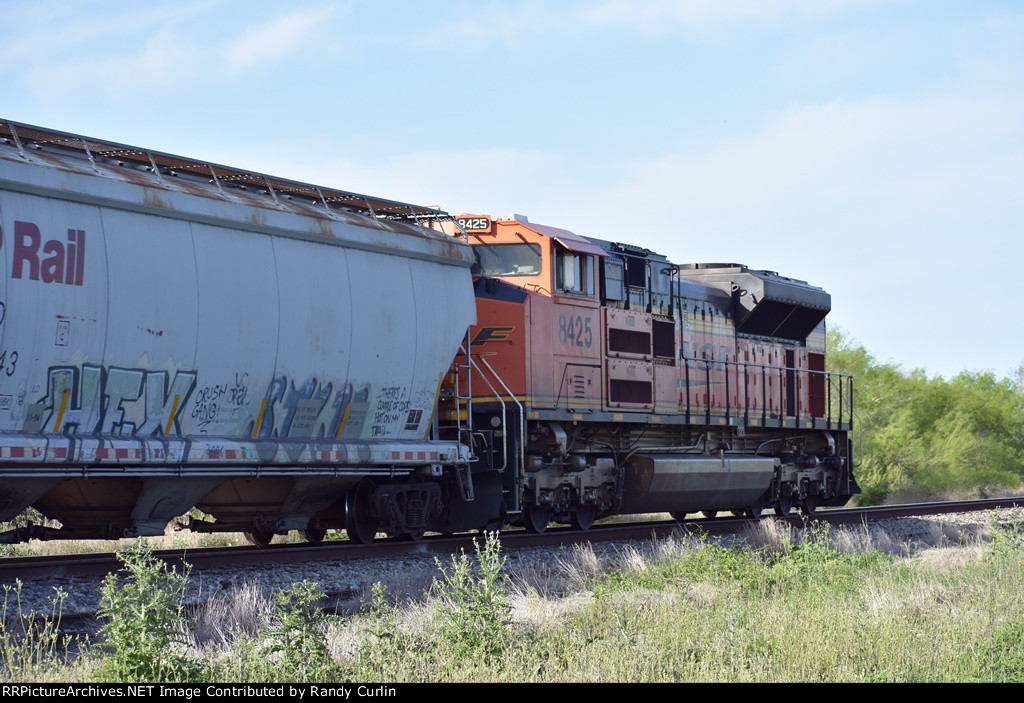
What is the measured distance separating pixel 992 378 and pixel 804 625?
48906 mm

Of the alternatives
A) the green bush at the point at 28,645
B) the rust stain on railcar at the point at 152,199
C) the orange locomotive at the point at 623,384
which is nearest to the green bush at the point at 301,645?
the green bush at the point at 28,645

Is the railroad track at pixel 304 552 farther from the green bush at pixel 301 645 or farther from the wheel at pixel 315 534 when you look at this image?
the green bush at pixel 301 645

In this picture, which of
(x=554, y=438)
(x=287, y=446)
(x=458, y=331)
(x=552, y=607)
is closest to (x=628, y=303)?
(x=554, y=438)

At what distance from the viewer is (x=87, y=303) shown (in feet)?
36.6

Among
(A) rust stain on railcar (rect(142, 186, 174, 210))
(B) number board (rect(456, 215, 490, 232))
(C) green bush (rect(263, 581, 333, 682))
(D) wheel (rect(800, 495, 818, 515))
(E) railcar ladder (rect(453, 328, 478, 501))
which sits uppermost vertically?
(B) number board (rect(456, 215, 490, 232))

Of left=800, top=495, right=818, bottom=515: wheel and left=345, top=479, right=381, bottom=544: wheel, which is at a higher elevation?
left=345, top=479, right=381, bottom=544: wheel

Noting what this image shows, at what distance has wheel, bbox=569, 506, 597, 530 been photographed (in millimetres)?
18719

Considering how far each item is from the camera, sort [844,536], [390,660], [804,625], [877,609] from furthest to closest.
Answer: [844,536]
[877,609]
[804,625]
[390,660]

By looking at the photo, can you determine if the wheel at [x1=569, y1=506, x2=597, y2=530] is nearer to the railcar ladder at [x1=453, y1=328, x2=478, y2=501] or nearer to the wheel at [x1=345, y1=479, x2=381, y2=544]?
the railcar ladder at [x1=453, y1=328, x2=478, y2=501]

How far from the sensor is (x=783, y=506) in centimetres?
2355

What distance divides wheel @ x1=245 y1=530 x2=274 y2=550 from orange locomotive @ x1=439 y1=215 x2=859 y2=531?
2907 millimetres

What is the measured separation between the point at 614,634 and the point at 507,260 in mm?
9076

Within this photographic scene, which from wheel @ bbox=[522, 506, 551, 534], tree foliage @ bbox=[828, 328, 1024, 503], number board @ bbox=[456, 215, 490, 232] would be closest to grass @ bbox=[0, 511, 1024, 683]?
wheel @ bbox=[522, 506, 551, 534]
